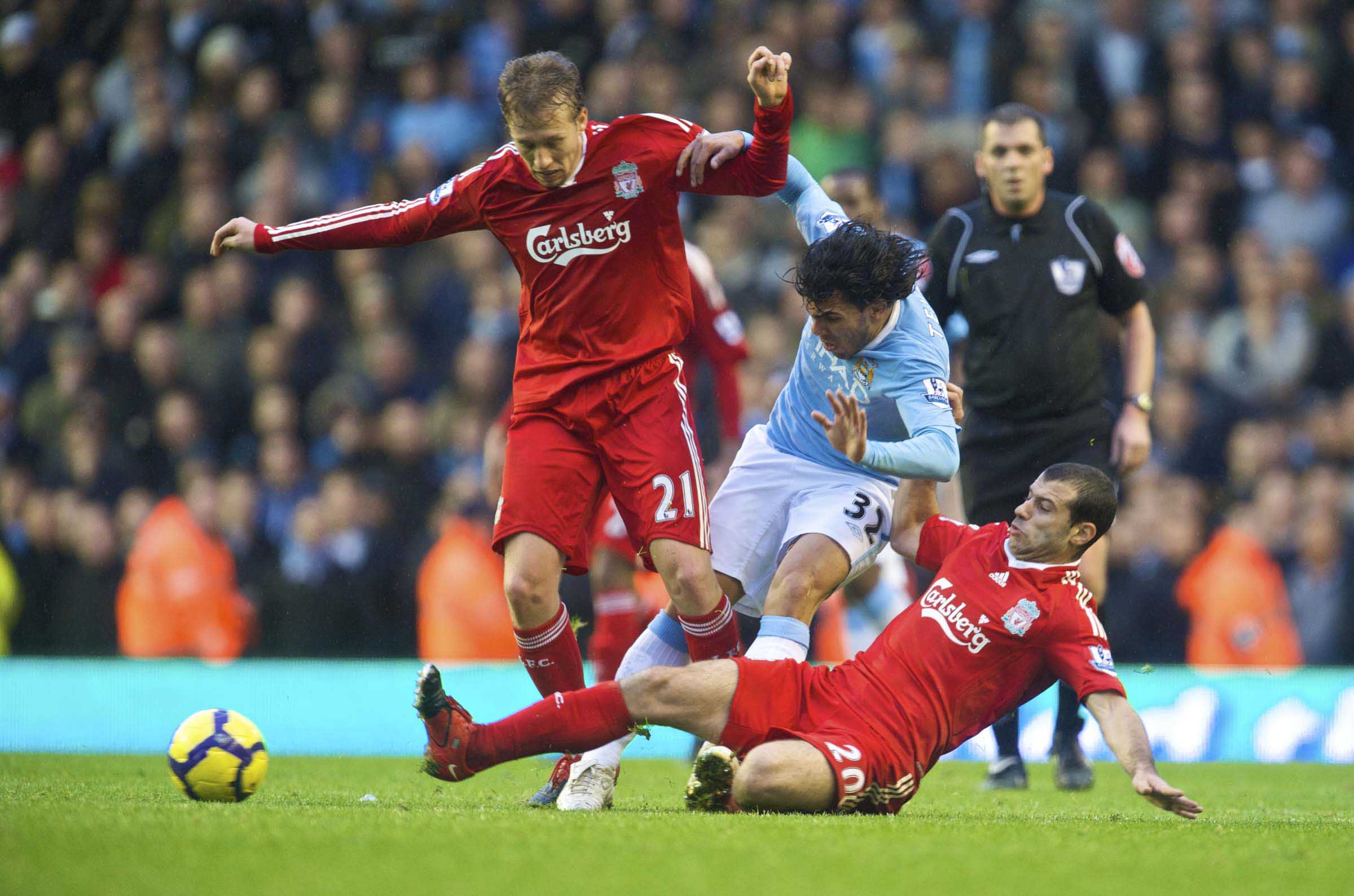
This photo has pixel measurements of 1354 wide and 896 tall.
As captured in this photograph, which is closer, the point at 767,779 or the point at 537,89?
the point at 767,779

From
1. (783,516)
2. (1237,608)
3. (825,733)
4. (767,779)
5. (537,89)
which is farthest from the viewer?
(1237,608)

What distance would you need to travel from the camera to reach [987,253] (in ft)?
20.3

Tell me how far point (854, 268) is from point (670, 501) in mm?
903

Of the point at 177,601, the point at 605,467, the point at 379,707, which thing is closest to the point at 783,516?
the point at 605,467

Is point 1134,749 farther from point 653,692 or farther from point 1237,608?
point 1237,608

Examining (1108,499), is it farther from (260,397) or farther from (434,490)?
(260,397)

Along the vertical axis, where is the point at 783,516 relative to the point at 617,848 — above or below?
above

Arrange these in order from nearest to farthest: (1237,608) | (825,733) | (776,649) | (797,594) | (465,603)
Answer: (825,733) → (776,649) → (797,594) → (1237,608) → (465,603)

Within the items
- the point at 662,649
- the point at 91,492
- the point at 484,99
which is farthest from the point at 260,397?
the point at 662,649

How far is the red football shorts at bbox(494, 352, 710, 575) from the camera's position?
4668mm

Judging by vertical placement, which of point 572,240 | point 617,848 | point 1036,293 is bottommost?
point 617,848

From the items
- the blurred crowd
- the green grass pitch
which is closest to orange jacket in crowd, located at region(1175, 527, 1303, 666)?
the blurred crowd

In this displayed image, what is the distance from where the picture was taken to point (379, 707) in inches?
317

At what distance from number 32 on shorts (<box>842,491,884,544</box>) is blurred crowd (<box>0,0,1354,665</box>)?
12.5 ft
